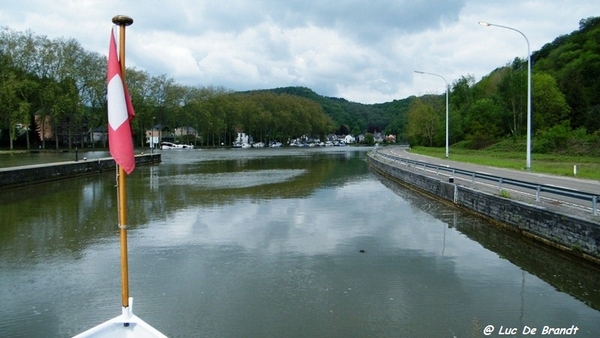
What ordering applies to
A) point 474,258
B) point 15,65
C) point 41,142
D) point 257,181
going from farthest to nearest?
1. point 41,142
2. point 15,65
3. point 257,181
4. point 474,258

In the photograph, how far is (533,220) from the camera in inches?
501

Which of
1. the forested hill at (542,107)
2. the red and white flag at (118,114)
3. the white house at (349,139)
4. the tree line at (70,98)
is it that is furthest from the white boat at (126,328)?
the white house at (349,139)

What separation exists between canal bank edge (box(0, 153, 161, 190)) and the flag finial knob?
23.8 metres

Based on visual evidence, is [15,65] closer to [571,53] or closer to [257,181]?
[257,181]

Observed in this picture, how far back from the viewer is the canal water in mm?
7570

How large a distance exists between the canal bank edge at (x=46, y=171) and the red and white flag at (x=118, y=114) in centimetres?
2389

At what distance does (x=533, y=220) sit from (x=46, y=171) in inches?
1089

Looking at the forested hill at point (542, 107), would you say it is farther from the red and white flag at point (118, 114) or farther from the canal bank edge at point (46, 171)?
the red and white flag at point (118, 114)

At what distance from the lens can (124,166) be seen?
471 cm

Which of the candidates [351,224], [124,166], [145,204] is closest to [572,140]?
[351,224]

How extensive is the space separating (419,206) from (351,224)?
569 centimetres

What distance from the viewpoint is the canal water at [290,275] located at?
24.8 ft

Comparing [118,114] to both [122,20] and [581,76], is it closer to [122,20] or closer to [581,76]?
[122,20]

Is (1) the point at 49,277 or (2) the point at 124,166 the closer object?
(2) the point at 124,166
